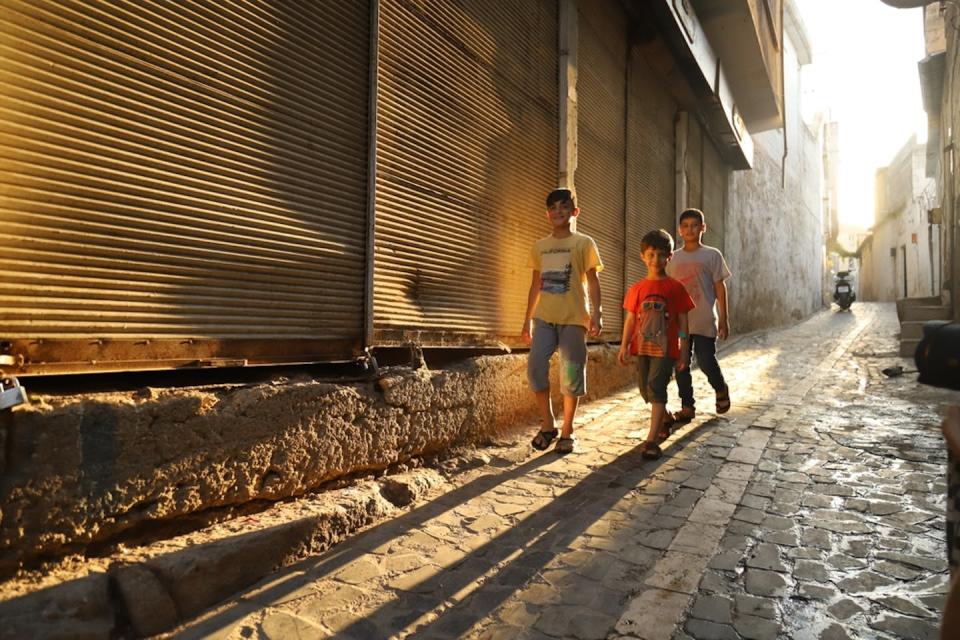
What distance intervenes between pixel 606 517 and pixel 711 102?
972cm

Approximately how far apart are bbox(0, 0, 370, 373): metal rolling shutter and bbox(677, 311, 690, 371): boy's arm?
2654mm

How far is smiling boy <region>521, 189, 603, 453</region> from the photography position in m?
4.16

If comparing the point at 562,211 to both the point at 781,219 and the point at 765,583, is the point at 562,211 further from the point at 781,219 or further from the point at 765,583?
the point at 781,219

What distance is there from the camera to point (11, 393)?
182 cm

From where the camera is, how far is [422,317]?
155 inches

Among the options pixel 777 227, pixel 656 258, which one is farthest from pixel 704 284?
pixel 777 227

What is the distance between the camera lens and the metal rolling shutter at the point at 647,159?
7.87 meters

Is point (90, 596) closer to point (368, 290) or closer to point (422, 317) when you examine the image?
point (368, 290)

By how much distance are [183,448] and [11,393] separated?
0.64m

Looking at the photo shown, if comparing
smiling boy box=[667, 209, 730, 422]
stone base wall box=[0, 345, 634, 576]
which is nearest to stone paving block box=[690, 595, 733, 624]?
stone base wall box=[0, 345, 634, 576]

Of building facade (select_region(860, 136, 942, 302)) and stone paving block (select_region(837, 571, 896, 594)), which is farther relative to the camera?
building facade (select_region(860, 136, 942, 302))

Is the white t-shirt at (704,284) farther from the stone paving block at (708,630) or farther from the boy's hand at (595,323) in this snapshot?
the stone paving block at (708,630)

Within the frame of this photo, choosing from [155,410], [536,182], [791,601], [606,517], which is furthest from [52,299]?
[536,182]

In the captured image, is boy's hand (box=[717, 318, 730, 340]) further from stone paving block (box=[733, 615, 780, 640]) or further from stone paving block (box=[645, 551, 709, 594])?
stone paving block (box=[733, 615, 780, 640])
